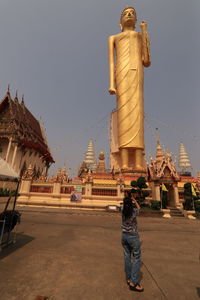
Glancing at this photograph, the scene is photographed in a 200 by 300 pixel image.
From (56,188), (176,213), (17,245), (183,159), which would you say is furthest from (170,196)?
(183,159)

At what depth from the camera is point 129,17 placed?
23672 mm

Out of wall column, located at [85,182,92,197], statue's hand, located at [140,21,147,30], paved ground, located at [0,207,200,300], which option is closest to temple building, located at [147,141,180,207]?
wall column, located at [85,182,92,197]

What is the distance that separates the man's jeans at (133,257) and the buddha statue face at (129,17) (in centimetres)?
3006

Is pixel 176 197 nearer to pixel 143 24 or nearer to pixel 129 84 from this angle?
pixel 129 84

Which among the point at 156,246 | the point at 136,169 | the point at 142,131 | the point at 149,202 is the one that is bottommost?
the point at 156,246

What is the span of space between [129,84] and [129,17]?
430 inches

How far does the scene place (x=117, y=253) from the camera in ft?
12.7

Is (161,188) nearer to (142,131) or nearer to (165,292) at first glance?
(142,131)

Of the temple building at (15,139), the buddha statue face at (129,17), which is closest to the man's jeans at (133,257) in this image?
the temple building at (15,139)

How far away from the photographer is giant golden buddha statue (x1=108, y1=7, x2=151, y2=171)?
2108 cm

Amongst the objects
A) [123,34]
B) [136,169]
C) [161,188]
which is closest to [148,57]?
[123,34]

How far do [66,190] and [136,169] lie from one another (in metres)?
9.37

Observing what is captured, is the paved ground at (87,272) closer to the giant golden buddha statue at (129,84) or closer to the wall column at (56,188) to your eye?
the wall column at (56,188)

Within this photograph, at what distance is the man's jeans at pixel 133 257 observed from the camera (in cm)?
A: 239
